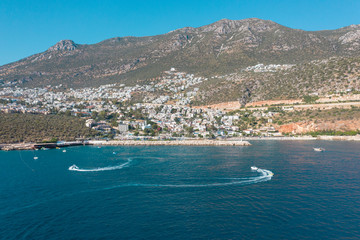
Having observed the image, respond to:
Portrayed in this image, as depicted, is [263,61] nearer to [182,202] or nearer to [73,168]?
[73,168]

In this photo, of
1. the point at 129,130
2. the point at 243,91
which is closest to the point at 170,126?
the point at 129,130

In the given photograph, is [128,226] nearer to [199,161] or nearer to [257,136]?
[199,161]

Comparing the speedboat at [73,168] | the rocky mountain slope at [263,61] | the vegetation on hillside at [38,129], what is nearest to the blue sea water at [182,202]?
the speedboat at [73,168]

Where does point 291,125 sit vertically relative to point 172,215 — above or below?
above

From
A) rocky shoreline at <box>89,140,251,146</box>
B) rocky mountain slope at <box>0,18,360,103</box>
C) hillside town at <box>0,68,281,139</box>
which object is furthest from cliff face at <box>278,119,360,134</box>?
rocky shoreline at <box>89,140,251,146</box>

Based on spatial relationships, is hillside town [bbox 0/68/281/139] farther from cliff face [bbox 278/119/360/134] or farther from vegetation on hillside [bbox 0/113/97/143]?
vegetation on hillside [bbox 0/113/97/143]

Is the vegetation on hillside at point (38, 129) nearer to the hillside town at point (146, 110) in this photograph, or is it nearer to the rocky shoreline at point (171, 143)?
the hillside town at point (146, 110)

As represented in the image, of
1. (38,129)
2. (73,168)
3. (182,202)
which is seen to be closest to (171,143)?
(73,168)

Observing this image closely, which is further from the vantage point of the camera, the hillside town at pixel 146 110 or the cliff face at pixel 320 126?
the hillside town at pixel 146 110
